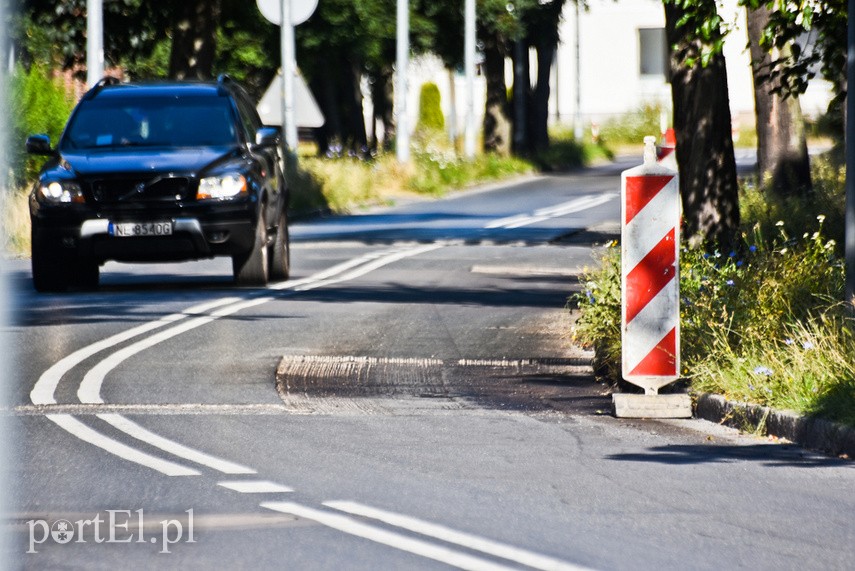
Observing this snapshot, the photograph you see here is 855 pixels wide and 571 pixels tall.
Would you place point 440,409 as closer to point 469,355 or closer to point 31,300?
point 469,355

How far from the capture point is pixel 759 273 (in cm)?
1188

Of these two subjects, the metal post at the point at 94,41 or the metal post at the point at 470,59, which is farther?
the metal post at the point at 470,59

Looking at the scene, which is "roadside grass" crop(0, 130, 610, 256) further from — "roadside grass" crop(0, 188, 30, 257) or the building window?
the building window

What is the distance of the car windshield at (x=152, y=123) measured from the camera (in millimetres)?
16953

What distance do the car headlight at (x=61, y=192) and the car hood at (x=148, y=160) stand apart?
0.47 feet

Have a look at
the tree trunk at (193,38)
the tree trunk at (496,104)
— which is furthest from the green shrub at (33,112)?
the tree trunk at (496,104)

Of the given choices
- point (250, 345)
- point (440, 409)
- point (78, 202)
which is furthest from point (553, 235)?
point (440, 409)

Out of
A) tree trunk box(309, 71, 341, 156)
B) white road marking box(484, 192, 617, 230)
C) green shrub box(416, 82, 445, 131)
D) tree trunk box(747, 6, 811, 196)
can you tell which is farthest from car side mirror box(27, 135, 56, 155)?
green shrub box(416, 82, 445, 131)

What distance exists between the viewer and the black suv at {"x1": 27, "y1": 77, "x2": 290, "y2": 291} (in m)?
16.1

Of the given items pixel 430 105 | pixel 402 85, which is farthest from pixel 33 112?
pixel 430 105

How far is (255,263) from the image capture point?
1706 centimetres

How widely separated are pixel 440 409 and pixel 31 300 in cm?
685

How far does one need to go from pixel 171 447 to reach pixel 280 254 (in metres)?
9.44

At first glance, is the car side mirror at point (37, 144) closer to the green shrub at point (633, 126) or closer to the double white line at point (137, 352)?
the double white line at point (137, 352)
